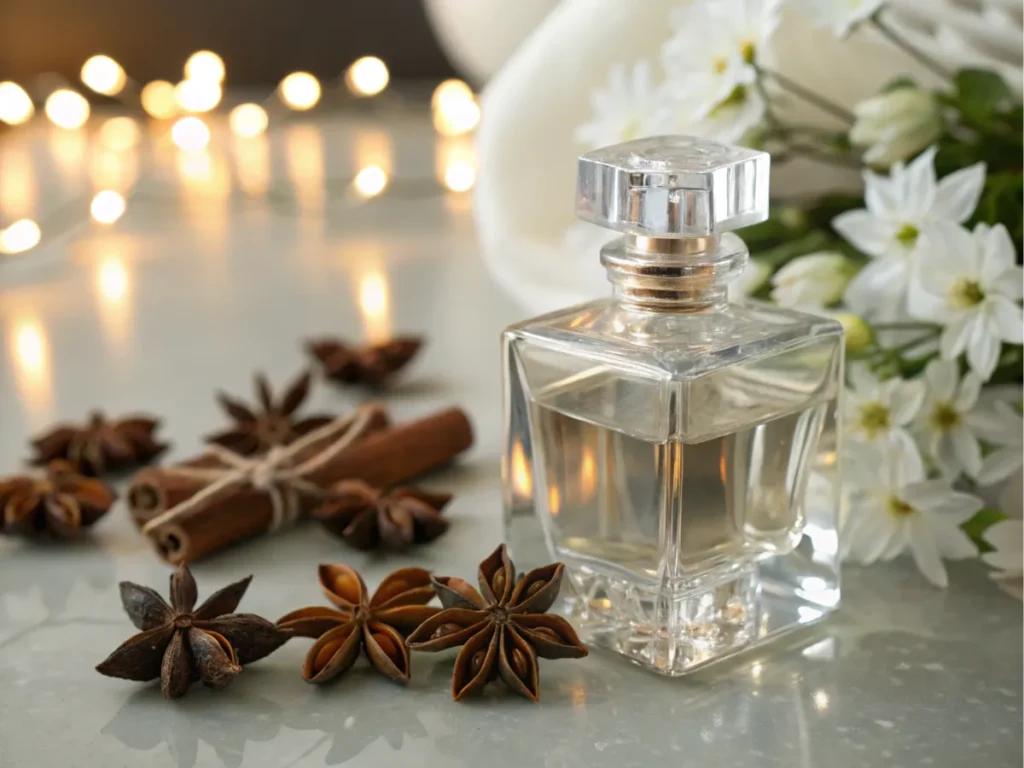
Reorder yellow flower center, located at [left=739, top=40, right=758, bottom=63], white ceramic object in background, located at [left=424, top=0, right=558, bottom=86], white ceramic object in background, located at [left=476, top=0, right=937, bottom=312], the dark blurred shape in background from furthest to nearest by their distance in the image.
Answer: the dark blurred shape in background, white ceramic object in background, located at [left=424, top=0, right=558, bottom=86], white ceramic object in background, located at [left=476, top=0, right=937, bottom=312], yellow flower center, located at [left=739, top=40, right=758, bottom=63]

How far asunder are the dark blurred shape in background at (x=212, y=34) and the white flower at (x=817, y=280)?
1.86m

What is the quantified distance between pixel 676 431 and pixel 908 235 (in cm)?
22

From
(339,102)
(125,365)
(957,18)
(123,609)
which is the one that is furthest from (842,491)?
(339,102)

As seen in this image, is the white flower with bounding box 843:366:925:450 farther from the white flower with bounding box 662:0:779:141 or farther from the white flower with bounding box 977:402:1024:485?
the white flower with bounding box 662:0:779:141

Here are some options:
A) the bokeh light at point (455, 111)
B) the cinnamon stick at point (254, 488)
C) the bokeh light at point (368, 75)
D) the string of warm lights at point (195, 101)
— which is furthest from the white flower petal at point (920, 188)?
the bokeh light at point (368, 75)

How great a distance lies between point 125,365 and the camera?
135 centimetres

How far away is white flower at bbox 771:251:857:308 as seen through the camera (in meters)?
0.87

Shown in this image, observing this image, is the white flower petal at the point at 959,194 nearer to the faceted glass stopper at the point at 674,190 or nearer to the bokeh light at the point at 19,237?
the faceted glass stopper at the point at 674,190

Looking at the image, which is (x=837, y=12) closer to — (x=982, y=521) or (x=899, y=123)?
(x=899, y=123)

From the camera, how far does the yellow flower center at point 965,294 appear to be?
2.58 feet

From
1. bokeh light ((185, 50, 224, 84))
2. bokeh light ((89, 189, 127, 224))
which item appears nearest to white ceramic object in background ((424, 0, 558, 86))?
bokeh light ((89, 189, 127, 224))

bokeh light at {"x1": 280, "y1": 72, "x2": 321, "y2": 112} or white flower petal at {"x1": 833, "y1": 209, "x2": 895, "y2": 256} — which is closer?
white flower petal at {"x1": 833, "y1": 209, "x2": 895, "y2": 256}

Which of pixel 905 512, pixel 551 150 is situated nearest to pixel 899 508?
pixel 905 512

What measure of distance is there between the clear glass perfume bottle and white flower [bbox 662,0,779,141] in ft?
0.41
